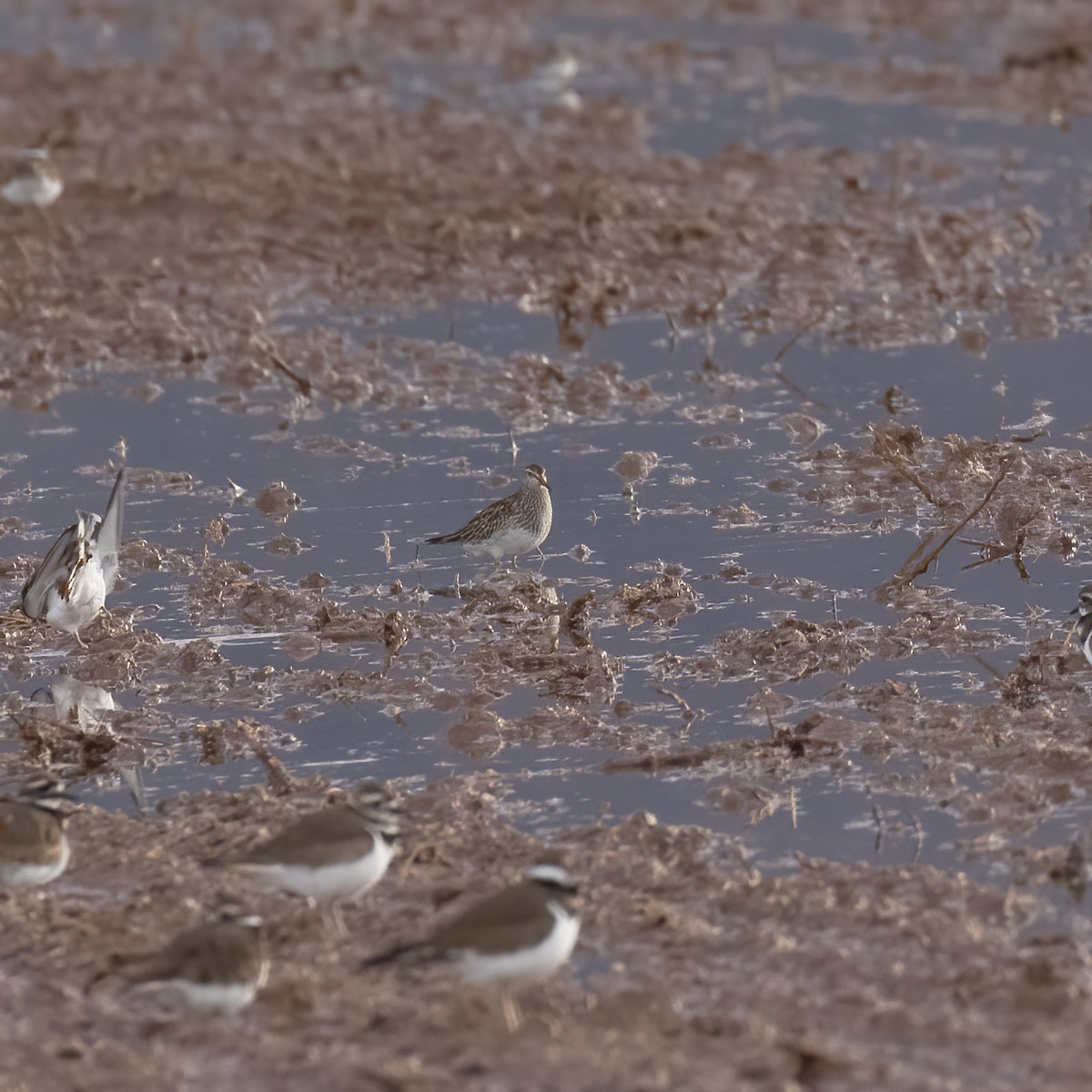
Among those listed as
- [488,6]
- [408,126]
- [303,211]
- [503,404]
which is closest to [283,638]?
[503,404]

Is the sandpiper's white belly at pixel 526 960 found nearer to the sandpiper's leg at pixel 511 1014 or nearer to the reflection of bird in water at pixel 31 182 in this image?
the sandpiper's leg at pixel 511 1014

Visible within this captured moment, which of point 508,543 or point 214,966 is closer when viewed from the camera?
point 214,966

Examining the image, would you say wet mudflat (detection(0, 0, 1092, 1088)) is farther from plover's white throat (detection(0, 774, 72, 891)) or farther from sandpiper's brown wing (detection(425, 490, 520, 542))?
sandpiper's brown wing (detection(425, 490, 520, 542))

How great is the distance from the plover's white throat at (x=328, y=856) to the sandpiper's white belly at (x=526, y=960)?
2.45 feet

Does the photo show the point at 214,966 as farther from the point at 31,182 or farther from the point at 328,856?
the point at 31,182

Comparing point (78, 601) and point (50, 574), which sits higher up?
point (50, 574)

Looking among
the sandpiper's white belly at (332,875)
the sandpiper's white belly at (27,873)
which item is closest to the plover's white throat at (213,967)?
the sandpiper's white belly at (332,875)

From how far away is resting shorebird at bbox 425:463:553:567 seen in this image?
1109cm

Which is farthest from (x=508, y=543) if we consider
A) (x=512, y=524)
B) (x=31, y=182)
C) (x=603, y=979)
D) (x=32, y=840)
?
(x=31, y=182)

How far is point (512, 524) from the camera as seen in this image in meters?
11.1

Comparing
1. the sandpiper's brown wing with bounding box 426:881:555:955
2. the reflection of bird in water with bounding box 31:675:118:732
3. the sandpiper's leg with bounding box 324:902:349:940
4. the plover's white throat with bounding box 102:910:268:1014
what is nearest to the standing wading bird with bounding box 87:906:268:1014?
the plover's white throat with bounding box 102:910:268:1014

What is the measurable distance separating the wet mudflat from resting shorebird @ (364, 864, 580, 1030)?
0.24m

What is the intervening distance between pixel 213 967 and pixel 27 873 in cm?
144

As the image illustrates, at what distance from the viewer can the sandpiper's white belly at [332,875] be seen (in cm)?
716
